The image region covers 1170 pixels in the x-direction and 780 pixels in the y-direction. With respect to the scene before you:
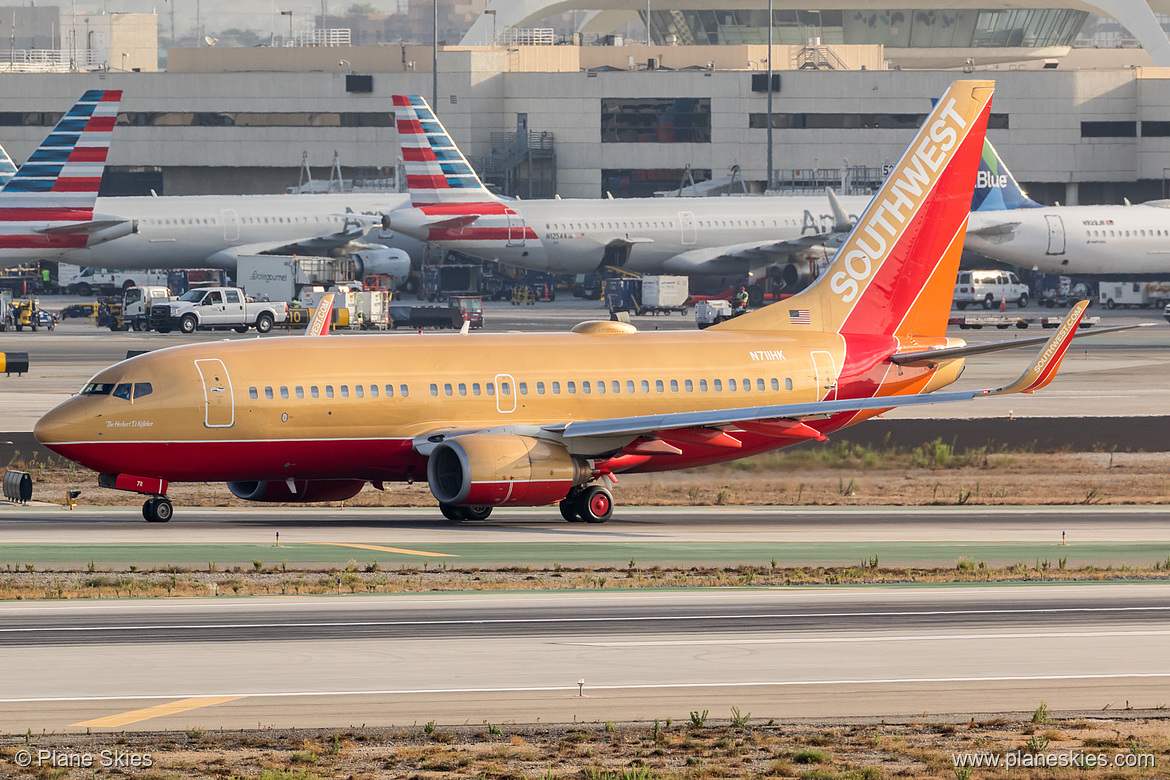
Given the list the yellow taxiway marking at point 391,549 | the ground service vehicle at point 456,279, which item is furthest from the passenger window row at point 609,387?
the ground service vehicle at point 456,279

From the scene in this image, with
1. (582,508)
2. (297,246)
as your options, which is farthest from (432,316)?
(582,508)

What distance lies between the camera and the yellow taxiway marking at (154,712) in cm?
1747

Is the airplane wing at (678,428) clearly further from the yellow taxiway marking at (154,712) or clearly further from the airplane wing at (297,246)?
the airplane wing at (297,246)

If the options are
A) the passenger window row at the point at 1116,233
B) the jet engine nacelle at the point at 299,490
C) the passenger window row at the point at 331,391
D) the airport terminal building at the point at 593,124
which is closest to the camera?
the passenger window row at the point at 331,391

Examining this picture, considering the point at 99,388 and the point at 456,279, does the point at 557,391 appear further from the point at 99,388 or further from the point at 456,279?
the point at 456,279

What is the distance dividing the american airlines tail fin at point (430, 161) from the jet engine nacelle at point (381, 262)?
1018 centimetres

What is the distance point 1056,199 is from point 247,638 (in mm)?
143119

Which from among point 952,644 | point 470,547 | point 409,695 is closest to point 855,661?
point 952,644

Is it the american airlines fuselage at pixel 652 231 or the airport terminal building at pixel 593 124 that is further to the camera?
the airport terminal building at pixel 593 124

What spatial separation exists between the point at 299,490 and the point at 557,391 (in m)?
6.19

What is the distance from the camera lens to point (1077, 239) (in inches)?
4331

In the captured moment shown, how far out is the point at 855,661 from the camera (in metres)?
21.1

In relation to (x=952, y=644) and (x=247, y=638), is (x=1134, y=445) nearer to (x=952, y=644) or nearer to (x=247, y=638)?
(x=952, y=644)

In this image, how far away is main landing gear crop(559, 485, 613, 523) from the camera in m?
36.1
